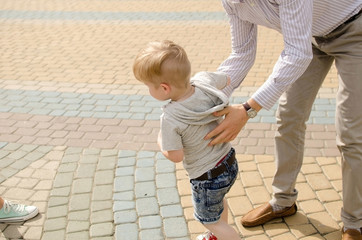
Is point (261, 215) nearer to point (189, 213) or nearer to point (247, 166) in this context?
point (189, 213)

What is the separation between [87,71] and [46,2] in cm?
534

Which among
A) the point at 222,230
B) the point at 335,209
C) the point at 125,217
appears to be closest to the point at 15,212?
the point at 125,217

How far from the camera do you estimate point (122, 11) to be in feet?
32.5

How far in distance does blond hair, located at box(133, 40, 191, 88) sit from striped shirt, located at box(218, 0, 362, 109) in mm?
454

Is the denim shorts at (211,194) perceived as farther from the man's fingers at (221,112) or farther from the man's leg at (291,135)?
the man's leg at (291,135)

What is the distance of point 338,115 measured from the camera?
263 centimetres

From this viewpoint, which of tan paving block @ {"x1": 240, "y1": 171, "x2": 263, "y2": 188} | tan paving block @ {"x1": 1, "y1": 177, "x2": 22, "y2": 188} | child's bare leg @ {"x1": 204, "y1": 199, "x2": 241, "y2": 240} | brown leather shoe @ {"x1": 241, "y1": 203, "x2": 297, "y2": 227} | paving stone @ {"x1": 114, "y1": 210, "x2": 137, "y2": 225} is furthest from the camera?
tan paving block @ {"x1": 1, "y1": 177, "x2": 22, "y2": 188}

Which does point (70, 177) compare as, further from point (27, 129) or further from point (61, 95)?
point (61, 95)

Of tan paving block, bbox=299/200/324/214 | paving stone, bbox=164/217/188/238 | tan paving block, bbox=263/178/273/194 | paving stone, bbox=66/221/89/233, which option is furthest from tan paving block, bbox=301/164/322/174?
paving stone, bbox=66/221/89/233

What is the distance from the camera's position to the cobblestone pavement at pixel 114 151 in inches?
125

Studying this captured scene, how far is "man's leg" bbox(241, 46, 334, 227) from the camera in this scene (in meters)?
2.79

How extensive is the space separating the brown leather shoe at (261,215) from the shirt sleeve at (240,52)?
3.06 feet

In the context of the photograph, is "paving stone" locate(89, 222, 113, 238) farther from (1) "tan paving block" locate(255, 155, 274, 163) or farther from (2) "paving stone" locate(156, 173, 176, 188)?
(1) "tan paving block" locate(255, 155, 274, 163)

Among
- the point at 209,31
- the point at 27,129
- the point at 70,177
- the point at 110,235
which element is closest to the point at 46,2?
the point at 209,31
